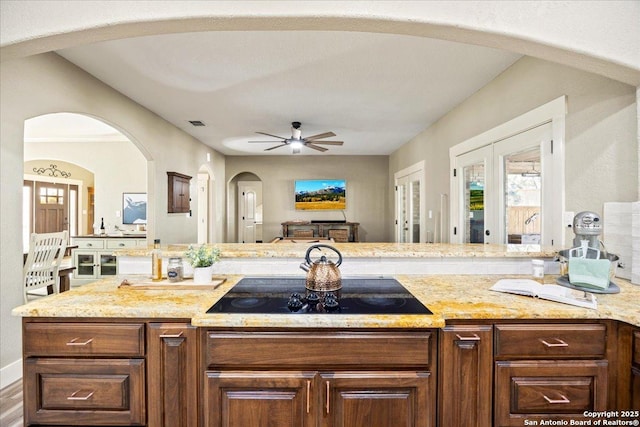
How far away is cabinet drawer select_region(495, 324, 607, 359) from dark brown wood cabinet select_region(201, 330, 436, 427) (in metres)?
0.33

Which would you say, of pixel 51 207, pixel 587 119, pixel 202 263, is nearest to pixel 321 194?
pixel 587 119

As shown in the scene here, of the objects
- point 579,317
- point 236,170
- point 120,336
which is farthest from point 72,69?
point 236,170

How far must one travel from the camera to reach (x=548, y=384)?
130cm

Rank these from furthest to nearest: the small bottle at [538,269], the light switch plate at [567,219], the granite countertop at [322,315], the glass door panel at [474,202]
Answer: the glass door panel at [474,202]
the light switch plate at [567,219]
the small bottle at [538,269]
the granite countertop at [322,315]

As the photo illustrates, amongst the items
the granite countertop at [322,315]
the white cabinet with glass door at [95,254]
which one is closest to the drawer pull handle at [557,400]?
the granite countertop at [322,315]

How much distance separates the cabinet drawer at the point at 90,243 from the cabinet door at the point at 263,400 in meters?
4.59

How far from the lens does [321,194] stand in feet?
25.1

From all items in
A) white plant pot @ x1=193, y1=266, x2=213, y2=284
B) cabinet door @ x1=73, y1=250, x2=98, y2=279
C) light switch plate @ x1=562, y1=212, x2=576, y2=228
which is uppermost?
light switch plate @ x1=562, y1=212, x2=576, y2=228

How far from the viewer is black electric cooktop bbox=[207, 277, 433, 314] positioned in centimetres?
135

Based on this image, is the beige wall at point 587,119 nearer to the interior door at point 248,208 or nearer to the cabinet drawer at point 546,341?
the cabinet drawer at point 546,341

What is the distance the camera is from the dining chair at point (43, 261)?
304 cm

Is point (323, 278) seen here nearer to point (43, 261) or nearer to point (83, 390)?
point (83, 390)

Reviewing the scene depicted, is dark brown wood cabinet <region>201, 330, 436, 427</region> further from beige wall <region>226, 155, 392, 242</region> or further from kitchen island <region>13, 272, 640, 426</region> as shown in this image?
beige wall <region>226, 155, 392, 242</region>

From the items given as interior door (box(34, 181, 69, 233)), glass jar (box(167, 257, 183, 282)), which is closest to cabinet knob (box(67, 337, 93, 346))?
glass jar (box(167, 257, 183, 282))
